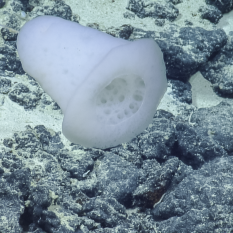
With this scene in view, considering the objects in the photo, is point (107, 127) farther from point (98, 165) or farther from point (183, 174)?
point (183, 174)

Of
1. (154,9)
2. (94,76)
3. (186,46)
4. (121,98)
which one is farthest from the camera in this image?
(154,9)

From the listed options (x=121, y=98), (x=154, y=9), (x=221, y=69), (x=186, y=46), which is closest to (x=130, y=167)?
(x=121, y=98)

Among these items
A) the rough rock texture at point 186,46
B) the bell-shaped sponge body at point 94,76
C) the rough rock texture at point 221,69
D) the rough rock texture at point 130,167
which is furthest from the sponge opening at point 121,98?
the rough rock texture at point 221,69

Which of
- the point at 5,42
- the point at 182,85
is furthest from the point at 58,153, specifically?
the point at 182,85

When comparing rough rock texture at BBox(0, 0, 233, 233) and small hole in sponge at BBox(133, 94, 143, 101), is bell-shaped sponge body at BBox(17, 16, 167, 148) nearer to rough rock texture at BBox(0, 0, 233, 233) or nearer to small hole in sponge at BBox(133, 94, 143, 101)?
small hole in sponge at BBox(133, 94, 143, 101)

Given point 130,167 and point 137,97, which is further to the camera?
point 137,97

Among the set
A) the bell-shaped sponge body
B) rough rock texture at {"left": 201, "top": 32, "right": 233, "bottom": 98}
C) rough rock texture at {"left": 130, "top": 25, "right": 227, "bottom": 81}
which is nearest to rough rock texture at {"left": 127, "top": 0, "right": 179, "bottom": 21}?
rough rock texture at {"left": 130, "top": 25, "right": 227, "bottom": 81}

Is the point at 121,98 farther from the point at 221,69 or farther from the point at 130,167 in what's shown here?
the point at 221,69
